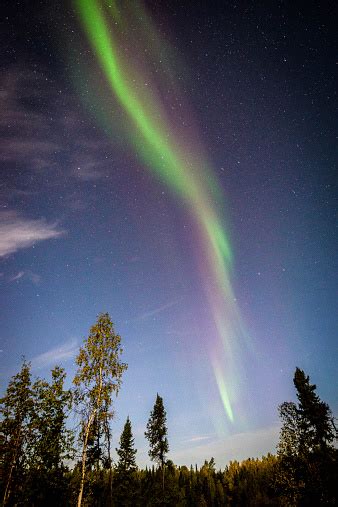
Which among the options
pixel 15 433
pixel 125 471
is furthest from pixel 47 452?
pixel 125 471

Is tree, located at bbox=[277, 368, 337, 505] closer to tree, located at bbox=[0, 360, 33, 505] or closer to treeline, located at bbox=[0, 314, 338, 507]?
treeline, located at bbox=[0, 314, 338, 507]

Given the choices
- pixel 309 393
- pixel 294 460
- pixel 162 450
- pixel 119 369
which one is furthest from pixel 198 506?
pixel 119 369

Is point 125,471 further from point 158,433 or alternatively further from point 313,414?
point 313,414

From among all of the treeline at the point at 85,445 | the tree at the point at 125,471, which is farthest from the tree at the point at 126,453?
the treeline at the point at 85,445

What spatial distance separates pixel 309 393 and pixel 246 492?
54.5 m

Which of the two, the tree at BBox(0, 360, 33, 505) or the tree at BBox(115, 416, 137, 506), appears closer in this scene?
the tree at BBox(0, 360, 33, 505)

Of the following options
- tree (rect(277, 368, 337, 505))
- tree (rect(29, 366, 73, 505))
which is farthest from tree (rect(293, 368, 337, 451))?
tree (rect(29, 366, 73, 505))

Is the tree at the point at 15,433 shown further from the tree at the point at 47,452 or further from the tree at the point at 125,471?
the tree at the point at 125,471

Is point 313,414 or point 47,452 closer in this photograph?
point 47,452

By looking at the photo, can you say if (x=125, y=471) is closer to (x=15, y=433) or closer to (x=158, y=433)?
(x=158, y=433)

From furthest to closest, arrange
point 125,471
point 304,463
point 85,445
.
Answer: point 125,471 < point 304,463 < point 85,445

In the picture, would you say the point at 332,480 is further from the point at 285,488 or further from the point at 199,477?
the point at 199,477

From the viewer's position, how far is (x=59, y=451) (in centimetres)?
2156

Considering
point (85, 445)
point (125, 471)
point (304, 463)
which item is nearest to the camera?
point (85, 445)
